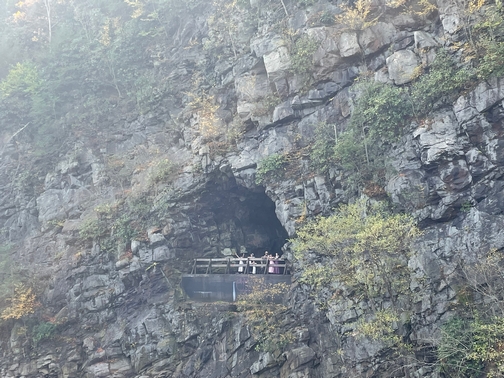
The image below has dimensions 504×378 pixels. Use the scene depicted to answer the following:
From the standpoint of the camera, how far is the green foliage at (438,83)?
1835 centimetres

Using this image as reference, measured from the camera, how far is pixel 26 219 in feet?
93.4

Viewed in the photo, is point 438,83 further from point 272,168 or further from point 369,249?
point 272,168

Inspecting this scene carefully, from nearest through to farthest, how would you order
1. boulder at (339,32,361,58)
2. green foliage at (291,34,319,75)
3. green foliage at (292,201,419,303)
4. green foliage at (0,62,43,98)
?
→ green foliage at (292,201,419,303)
boulder at (339,32,361,58)
green foliage at (291,34,319,75)
green foliage at (0,62,43,98)

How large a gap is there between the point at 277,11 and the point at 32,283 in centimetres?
2013

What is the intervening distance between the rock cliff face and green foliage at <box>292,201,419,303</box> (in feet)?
2.37

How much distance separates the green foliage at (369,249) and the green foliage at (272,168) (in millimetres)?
4967

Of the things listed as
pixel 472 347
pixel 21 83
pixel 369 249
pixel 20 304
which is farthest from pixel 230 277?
pixel 21 83

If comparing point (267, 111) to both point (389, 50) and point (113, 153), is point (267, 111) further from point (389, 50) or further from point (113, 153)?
point (113, 153)

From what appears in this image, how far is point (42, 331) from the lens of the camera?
22938 millimetres

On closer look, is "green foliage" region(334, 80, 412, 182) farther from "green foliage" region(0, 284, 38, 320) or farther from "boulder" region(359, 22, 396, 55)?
"green foliage" region(0, 284, 38, 320)

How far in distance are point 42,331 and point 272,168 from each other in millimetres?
13993

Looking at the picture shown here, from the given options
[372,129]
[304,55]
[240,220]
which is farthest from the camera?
[240,220]

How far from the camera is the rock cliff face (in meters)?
17.3

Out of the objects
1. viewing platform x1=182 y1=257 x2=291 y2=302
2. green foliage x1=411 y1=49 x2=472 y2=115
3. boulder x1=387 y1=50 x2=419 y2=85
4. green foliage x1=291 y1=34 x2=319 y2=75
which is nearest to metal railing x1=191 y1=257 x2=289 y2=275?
viewing platform x1=182 y1=257 x2=291 y2=302
